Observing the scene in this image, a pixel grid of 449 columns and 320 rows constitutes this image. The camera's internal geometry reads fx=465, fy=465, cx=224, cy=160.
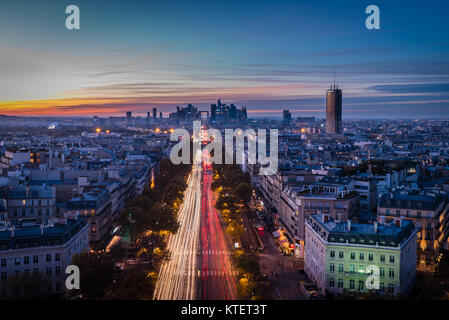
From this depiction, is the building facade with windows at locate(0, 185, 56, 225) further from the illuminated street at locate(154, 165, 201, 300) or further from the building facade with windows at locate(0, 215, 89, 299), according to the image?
the illuminated street at locate(154, 165, 201, 300)

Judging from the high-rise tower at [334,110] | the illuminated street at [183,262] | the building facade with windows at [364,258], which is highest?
the high-rise tower at [334,110]

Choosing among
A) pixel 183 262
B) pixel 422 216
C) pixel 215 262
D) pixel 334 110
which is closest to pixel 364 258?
pixel 422 216

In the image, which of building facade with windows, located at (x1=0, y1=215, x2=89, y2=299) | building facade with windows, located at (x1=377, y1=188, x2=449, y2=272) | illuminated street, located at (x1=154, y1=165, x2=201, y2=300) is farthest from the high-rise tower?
building facade with windows, located at (x1=0, y1=215, x2=89, y2=299)

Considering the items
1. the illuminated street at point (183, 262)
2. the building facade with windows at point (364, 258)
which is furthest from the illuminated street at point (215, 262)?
the building facade with windows at point (364, 258)

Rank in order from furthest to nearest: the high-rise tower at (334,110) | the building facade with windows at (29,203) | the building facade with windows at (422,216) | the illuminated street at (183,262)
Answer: the high-rise tower at (334,110), the building facade with windows at (29,203), the building facade with windows at (422,216), the illuminated street at (183,262)

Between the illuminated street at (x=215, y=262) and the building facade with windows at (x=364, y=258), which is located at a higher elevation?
the building facade with windows at (x=364, y=258)

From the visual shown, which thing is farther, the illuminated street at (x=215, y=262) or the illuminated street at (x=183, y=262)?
the illuminated street at (x=215, y=262)

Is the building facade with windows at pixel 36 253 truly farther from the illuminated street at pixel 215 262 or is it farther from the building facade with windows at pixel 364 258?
the building facade with windows at pixel 364 258
